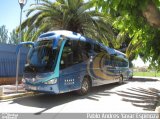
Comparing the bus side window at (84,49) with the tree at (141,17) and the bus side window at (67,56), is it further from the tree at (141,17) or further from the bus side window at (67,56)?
the tree at (141,17)

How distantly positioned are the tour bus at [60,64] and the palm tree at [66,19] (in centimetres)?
484

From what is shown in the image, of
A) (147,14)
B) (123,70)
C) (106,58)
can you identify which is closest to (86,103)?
(147,14)

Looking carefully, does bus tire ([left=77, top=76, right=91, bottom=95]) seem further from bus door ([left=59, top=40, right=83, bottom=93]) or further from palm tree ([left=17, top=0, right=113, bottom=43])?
palm tree ([left=17, top=0, right=113, bottom=43])

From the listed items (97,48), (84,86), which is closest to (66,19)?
(97,48)

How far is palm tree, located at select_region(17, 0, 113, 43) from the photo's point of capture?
18.5m

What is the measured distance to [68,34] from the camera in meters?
12.2

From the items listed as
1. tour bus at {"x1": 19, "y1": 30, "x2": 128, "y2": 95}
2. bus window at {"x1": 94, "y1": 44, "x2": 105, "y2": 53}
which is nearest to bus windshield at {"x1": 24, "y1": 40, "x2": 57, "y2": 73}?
tour bus at {"x1": 19, "y1": 30, "x2": 128, "y2": 95}

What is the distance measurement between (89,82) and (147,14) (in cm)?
628

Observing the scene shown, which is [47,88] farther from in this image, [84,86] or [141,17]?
[141,17]

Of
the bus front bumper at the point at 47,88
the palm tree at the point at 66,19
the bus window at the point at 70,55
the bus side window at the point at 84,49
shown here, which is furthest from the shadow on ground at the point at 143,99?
the palm tree at the point at 66,19

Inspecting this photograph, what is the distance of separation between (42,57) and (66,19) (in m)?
7.65

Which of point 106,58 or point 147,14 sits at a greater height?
point 147,14

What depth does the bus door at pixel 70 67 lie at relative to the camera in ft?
36.5

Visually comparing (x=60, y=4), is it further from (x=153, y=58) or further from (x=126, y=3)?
(x=126, y=3)
